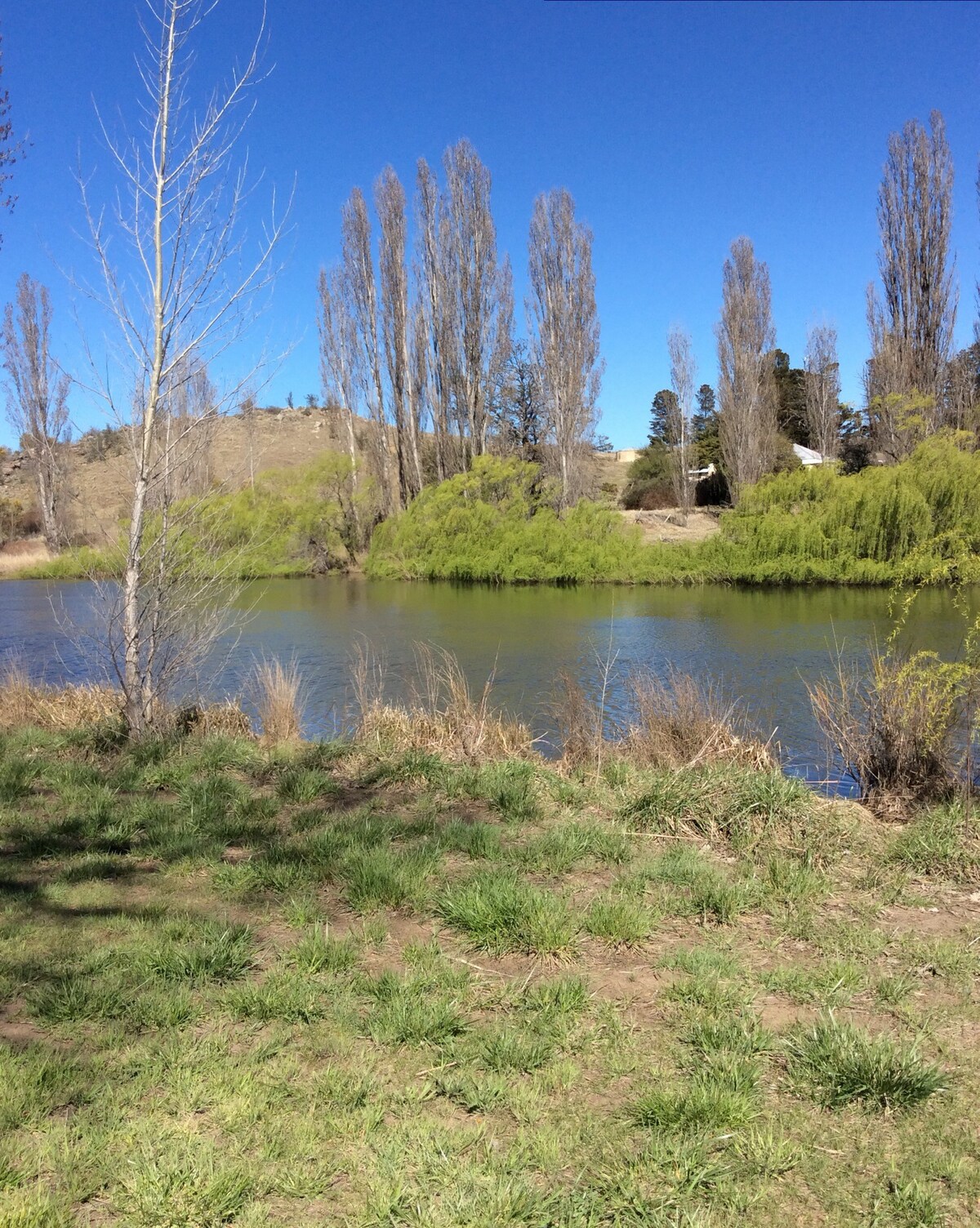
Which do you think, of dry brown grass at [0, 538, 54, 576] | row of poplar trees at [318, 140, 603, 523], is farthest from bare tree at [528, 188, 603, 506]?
dry brown grass at [0, 538, 54, 576]

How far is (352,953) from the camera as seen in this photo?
3.26 meters

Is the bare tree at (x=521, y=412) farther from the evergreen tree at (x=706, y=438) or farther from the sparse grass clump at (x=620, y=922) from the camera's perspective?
the sparse grass clump at (x=620, y=922)

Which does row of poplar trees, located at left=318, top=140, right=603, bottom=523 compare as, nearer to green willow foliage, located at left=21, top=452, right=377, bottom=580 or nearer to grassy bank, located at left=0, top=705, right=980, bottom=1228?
green willow foliage, located at left=21, top=452, right=377, bottom=580

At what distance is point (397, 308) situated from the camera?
35.5 m

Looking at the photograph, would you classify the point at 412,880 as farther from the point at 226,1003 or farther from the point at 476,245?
the point at 476,245

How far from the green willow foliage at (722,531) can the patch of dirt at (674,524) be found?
167 cm

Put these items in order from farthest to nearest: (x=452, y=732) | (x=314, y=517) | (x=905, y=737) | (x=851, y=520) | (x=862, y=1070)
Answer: (x=314, y=517)
(x=851, y=520)
(x=452, y=732)
(x=905, y=737)
(x=862, y=1070)

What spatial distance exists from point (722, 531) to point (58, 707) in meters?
25.4

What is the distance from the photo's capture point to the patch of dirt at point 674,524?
1302 inches

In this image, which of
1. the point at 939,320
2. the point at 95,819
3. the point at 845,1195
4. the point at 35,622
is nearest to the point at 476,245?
the point at 939,320

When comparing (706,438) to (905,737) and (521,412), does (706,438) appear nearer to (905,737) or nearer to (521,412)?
(521,412)

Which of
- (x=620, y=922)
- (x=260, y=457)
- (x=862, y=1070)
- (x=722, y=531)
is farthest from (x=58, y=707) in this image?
(x=260, y=457)

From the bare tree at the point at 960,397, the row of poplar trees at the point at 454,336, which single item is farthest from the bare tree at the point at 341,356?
the bare tree at the point at 960,397

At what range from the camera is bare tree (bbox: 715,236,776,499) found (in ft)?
115
